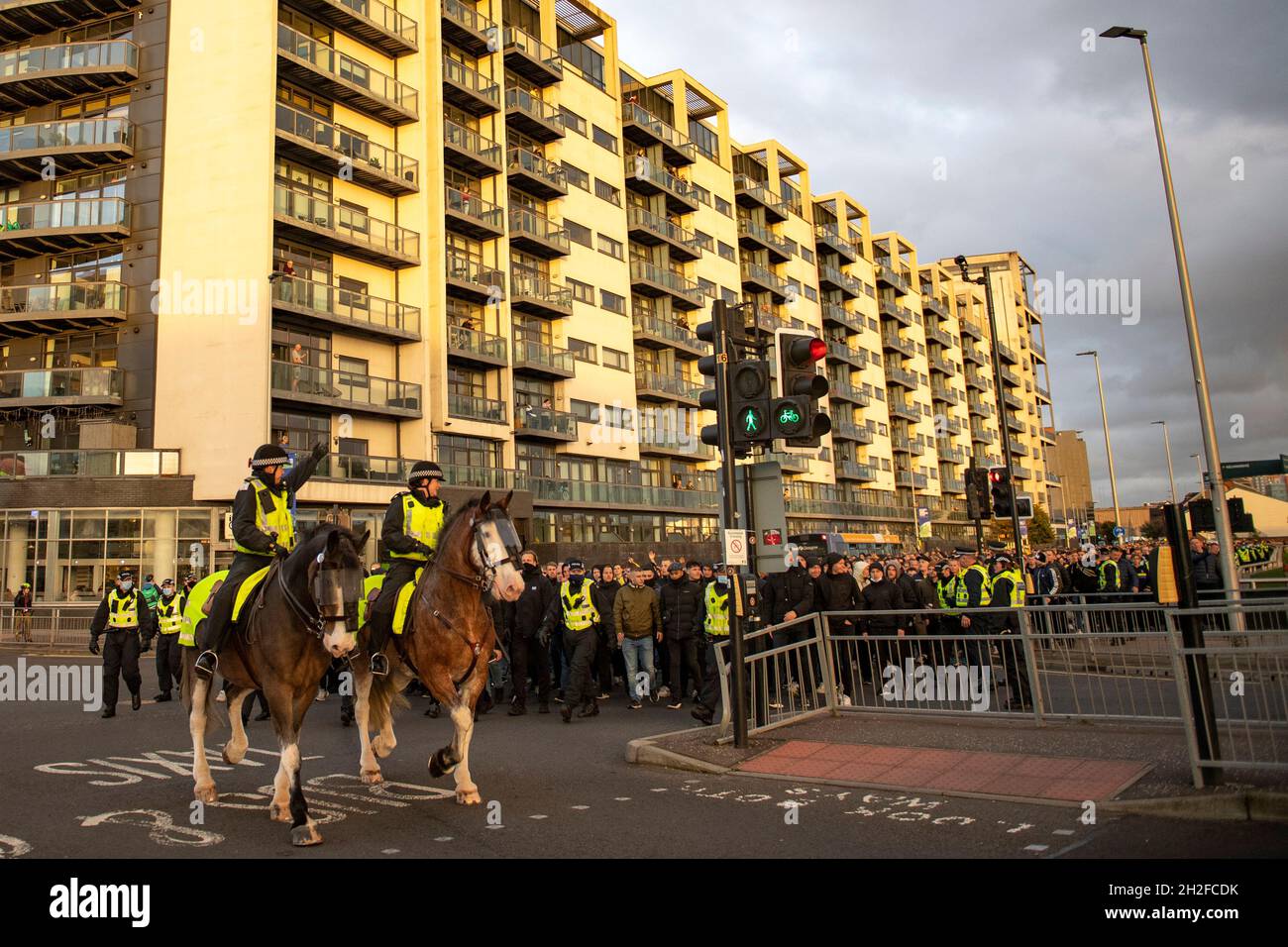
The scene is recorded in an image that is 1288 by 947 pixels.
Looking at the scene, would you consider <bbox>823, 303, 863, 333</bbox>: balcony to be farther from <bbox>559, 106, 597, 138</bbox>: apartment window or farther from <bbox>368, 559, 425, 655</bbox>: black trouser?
<bbox>368, 559, 425, 655</bbox>: black trouser

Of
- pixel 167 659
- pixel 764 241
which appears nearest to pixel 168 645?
pixel 167 659

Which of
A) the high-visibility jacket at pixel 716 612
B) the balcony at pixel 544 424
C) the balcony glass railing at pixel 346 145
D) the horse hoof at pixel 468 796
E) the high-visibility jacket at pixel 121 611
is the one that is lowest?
the horse hoof at pixel 468 796

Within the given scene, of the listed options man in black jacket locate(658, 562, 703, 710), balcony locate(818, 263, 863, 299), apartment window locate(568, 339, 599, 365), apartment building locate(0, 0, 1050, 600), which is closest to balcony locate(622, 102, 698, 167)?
apartment building locate(0, 0, 1050, 600)

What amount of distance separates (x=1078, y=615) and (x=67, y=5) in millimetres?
38180

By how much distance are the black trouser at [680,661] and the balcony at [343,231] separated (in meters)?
23.9

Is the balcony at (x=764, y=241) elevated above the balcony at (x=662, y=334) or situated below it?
above

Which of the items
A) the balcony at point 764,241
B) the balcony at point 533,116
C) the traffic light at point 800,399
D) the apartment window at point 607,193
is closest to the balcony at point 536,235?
the balcony at point 533,116

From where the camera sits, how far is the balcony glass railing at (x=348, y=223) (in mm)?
31719

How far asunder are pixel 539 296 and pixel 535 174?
5443 mm

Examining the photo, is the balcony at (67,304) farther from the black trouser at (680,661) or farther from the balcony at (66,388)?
the black trouser at (680,661)

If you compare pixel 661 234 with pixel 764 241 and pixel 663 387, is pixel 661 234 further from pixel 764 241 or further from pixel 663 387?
pixel 764 241

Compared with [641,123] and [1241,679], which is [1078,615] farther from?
[641,123]

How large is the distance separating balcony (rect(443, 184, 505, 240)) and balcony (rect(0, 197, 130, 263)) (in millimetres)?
11435
